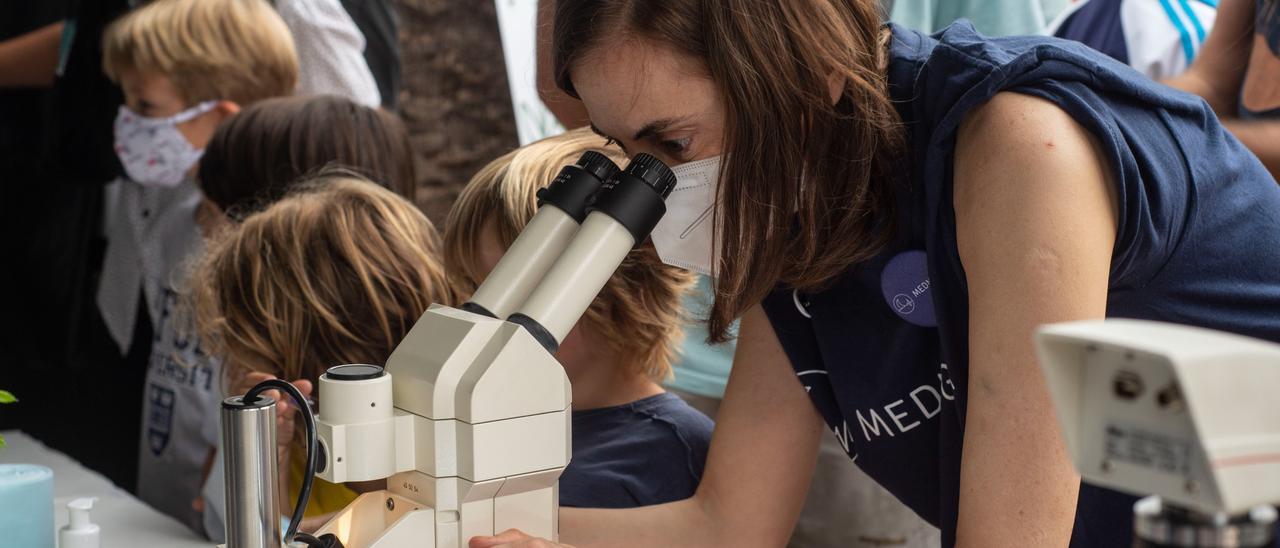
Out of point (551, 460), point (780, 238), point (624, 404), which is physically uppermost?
point (780, 238)

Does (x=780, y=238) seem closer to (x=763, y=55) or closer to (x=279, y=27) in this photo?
(x=763, y=55)

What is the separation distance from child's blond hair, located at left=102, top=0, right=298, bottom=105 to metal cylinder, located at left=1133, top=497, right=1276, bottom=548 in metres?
2.26

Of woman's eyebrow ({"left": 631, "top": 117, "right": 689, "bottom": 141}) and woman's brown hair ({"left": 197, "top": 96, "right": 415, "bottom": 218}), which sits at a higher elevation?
woman's eyebrow ({"left": 631, "top": 117, "right": 689, "bottom": 141})

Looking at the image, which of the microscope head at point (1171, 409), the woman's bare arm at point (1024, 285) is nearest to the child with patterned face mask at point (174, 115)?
the woman's bare arm at point (1024, 285)

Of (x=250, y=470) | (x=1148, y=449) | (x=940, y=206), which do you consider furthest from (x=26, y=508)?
(x=1148, y=449)

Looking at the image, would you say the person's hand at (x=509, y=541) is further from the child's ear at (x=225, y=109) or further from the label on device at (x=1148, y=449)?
the child's ear at (x=225, y=109)

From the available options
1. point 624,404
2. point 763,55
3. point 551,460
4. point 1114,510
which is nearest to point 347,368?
point 551,460

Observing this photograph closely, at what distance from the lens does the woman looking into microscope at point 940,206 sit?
91 cm

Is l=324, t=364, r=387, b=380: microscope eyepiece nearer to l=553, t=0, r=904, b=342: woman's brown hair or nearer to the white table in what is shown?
l=553, t=0, r=904, b=342: woman's brown hair

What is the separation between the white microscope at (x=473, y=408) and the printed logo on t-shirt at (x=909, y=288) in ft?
0.82

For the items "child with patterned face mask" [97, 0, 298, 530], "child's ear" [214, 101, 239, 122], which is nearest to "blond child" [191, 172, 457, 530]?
"child with patterned face mask" [97, 0, 298, 530]

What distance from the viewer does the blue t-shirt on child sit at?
1.53 meters

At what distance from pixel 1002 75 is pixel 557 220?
36 cm

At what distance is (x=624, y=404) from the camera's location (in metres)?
1.65
